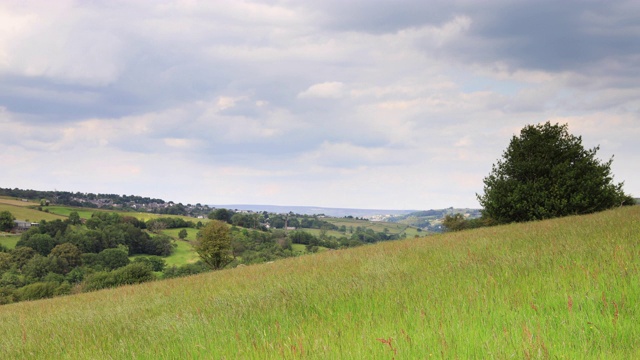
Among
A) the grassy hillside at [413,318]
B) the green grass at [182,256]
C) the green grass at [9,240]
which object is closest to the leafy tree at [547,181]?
the grassy hillside at [413,318]

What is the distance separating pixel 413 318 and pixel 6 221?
171676 millimetres

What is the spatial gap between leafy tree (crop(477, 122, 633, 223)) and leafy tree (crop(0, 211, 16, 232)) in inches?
6407

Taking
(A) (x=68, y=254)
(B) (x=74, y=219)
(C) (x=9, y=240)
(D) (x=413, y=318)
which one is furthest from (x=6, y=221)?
(D) (x=413, y=318)

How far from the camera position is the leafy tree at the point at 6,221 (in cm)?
12938

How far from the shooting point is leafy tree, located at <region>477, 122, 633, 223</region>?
1069 inches

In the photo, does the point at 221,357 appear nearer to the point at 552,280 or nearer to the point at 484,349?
the point at 484,349

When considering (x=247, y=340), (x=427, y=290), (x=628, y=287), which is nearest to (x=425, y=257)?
(x=427, y=290)

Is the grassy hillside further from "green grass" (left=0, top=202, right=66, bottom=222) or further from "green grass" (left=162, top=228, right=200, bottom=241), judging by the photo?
"green grass" (left=0, top=202, right=66, bottom=222)

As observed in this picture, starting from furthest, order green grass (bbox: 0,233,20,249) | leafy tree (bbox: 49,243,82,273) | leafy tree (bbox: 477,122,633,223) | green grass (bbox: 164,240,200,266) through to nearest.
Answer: green grass (bbox: 0,233,20,249) < green grass (bbox: 164,240,200,266) < leafy tree (bbox: 49,243,82,273) < leafy tree (bbox: 477,122,633,223)

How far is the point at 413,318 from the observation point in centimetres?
376

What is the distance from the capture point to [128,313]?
692 centimetres

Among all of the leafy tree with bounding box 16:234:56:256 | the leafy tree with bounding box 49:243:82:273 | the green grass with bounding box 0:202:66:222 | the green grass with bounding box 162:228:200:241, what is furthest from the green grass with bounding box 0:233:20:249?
the green grass with bounding box 162:228:200:241

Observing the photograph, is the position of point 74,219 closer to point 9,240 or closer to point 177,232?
point 9,240

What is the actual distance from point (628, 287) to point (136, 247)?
13695 centimetres
